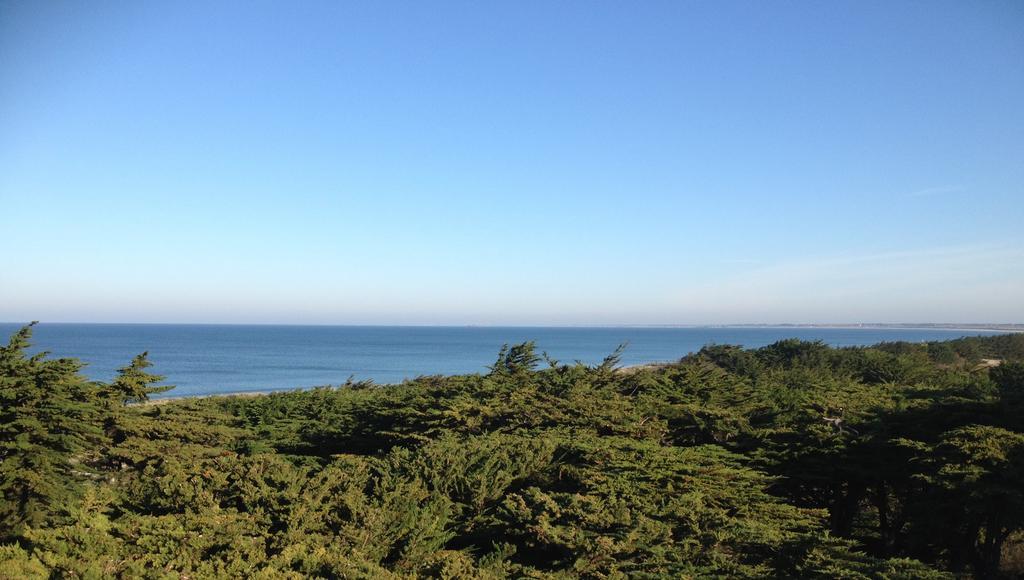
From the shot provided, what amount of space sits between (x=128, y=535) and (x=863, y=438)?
16.6 m

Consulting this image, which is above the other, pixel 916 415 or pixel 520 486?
pixel 916 415

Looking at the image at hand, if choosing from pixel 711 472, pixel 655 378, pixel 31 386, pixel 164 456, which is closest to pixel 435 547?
pixel 711 472

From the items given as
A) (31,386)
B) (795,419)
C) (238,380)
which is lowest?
(238,380)

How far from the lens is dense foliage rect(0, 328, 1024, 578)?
970 centimetres

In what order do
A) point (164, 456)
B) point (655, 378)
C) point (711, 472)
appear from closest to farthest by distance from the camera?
point (711, 472) → point (164, 456) → point (655, 378)

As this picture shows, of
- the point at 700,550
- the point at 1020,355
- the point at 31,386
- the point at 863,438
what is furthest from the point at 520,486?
the point at 1020,355

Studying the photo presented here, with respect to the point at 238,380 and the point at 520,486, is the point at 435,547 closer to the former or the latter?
the point at 520,486

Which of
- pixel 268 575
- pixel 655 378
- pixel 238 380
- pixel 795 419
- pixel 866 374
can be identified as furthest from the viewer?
pixel 238 380

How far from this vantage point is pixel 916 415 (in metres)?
16.9

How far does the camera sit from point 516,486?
48.9 feet

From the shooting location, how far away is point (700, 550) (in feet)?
34.7

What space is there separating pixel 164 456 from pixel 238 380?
2576 inches

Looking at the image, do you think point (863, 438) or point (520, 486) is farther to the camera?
point (863, 438)

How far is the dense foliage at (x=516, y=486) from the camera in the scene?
31.8 ft
